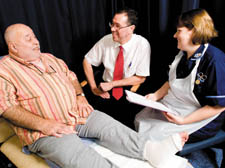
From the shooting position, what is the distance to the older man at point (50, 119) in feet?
3.87

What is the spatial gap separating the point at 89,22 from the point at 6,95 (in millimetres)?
1434

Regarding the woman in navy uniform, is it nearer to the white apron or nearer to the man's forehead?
the white apron

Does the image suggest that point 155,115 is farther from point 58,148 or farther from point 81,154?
point 58,148

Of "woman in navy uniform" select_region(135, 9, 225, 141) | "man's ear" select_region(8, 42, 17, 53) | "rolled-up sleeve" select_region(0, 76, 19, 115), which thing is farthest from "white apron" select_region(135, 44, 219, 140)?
"man's ear" select_region(8, 42, 17, 53)

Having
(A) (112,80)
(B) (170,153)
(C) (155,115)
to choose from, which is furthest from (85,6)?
(B) (170,153)

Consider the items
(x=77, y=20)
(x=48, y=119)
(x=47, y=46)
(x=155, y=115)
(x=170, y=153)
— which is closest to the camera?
(x=170, y=153)

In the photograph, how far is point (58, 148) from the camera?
1192 millimetres

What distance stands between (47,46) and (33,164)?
1.23 meters

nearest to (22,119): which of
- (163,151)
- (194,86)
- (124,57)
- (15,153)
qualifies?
(15,153)

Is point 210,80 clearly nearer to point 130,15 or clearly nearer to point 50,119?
point 130,15

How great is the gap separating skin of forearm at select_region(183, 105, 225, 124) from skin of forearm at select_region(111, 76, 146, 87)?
2.06 feet

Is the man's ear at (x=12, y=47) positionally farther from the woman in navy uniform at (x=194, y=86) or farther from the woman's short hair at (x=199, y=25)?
the woman's short hair at (x=199, y=25)

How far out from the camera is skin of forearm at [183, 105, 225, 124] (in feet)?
4.15

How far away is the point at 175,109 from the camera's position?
1.46m
